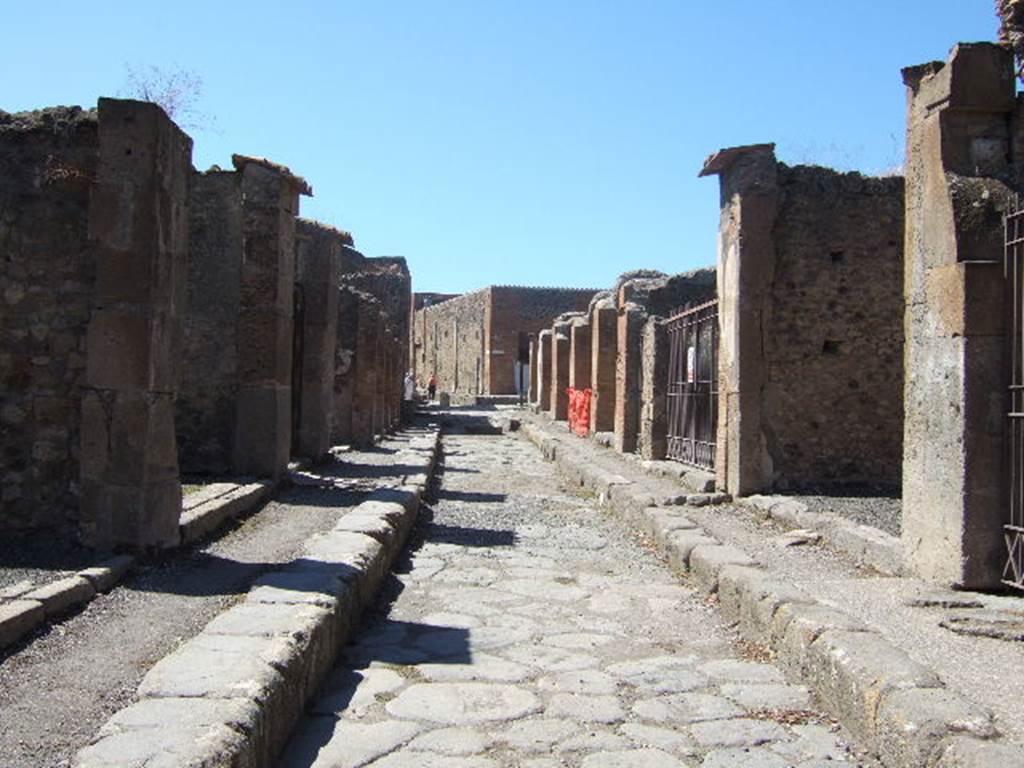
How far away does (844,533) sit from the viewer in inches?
304

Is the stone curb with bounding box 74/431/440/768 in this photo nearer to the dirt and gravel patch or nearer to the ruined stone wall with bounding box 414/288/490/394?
the dirt and gravel patch

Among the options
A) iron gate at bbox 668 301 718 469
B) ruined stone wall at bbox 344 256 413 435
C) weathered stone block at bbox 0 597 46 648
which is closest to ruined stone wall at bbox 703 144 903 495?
iron gate at bbox 668 301 718 469

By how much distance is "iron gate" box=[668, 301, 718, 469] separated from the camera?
1246cm

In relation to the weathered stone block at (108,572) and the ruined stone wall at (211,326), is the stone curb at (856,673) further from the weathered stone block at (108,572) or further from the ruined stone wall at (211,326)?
the ruined stone wall at (211,326)

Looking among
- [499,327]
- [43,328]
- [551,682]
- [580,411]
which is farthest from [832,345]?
[499,327]

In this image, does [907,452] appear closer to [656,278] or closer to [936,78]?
[936,78]

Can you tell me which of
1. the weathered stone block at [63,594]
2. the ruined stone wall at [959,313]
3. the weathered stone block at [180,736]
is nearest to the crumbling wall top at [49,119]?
the weathered stone block at [63,594]

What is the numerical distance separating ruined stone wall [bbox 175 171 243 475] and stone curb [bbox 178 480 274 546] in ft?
3.37

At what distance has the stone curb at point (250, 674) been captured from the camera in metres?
3.05

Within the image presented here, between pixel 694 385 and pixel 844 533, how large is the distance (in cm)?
554

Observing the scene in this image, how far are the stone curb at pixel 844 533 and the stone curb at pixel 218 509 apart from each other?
14.5 feet

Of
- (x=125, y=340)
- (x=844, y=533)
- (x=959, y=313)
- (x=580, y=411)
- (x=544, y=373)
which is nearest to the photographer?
(x=959, y=313)

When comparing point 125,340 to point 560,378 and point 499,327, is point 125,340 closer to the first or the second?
point 560,378

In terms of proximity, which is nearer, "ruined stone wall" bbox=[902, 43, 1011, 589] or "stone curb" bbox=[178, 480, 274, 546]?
"ruined stone wall" bbox=[902, 43, 1011, 589]
